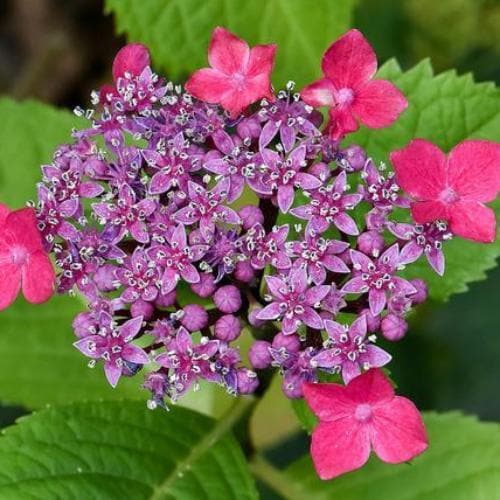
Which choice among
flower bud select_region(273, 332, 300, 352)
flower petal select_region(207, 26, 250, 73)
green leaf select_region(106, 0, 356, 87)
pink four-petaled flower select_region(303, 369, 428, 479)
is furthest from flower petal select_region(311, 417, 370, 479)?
green leaf select_region(106, 0, 356, 87)

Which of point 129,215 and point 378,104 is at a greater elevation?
point 378,104

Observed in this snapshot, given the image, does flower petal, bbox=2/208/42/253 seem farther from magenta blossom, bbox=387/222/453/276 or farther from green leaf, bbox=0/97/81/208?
green leaf, bbox=0/97/81/208

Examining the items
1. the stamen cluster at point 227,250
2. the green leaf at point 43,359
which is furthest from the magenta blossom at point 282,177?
the green leaf at point 43,359

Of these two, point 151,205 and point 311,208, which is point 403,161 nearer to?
point 311,208

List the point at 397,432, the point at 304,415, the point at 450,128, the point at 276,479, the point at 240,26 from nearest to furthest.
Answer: the point at 397,432 → the point at 304,415 → the point at 450,128 → the point at 276,479 → the point at 240,26

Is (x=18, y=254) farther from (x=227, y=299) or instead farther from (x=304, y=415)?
(x=304, y=415)


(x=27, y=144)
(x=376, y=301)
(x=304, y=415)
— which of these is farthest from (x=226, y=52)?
(x=27, y=144)

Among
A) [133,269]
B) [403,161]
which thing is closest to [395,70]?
[403,161]
